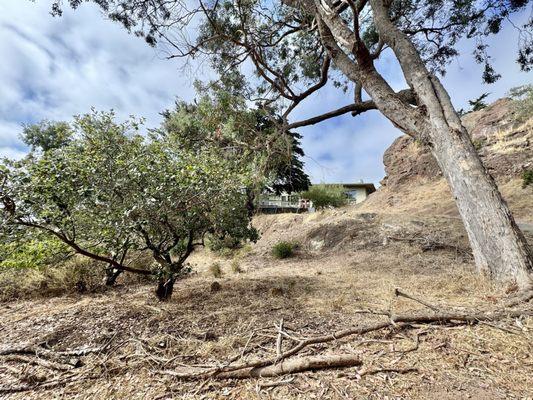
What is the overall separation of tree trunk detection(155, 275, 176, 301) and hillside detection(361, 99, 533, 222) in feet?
27.2

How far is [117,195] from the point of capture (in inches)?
114

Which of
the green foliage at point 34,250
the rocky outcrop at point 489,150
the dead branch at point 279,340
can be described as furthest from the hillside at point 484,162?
the green foliage at point 34,250

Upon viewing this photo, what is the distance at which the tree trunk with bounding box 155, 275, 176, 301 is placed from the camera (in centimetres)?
329

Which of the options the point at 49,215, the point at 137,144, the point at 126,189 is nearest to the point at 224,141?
the point at 137,144

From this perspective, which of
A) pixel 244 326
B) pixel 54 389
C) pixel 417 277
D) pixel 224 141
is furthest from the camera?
pixel 224 141

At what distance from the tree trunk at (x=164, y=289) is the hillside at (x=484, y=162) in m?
8.28

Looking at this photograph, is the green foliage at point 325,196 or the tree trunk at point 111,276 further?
the green foliage at point 325,196

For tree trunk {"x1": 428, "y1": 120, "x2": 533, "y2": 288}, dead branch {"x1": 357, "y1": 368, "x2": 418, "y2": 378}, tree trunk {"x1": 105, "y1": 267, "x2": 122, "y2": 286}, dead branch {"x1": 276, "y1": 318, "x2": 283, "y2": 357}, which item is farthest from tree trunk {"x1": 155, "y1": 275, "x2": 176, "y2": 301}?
tree trunk {"x1": 428, "y1": 120, "x2": 533, "y2": 288}

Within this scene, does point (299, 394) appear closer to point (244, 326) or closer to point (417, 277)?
point (244, 326)

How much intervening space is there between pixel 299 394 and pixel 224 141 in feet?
17.4

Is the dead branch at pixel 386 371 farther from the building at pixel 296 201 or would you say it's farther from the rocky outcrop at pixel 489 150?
the building at pixel 296 201

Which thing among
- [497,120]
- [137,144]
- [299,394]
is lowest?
[299,394]

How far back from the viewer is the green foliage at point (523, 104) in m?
11.9

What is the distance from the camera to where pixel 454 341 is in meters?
1.79
